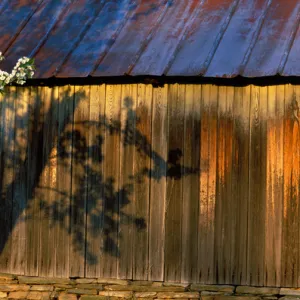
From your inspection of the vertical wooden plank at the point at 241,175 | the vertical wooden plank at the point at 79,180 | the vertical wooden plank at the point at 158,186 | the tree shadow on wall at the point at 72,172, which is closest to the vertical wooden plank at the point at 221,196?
the vertical wooden plank at the point at 241,175

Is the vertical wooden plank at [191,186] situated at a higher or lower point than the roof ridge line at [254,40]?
lower

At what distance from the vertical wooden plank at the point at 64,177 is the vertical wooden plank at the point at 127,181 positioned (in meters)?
0.73

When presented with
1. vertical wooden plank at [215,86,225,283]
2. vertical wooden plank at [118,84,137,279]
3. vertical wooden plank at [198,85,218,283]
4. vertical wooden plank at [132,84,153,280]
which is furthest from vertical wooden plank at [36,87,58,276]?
vertical wooden plank at [215,86,225,283]

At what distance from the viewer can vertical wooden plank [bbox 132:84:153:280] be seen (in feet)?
37.0

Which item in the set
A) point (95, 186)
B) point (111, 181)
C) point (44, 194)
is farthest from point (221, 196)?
point (44, 194)

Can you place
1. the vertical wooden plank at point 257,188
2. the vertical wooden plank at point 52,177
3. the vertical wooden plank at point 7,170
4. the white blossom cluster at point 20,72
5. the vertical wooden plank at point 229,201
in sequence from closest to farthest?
the white blossom cluster at point 20,72 < the vertical wooden plank at point 257,188 < the vertical wooden plank at point 229,201 < the vertical wooden plank at point 52,177 < the vertical wooden plank at point 7,170

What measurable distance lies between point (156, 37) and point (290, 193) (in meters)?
2.78

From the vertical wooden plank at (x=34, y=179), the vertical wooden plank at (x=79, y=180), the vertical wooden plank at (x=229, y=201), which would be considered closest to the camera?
the vertical wooden plank at (x=229, y=201)

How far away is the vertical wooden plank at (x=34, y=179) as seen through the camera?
1180 centimetres

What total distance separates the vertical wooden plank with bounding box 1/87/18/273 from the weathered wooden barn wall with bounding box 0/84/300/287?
0.02 m

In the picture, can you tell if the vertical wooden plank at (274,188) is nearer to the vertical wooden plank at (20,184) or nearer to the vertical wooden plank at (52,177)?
the vertical wooden plank at (52,177)

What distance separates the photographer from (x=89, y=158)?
11.6 m

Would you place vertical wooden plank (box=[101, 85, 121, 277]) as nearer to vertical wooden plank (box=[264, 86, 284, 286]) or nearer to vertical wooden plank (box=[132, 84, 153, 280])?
vertical wooden plank (box=[132, 84, 153, 280])

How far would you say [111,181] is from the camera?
1148 centimetres
